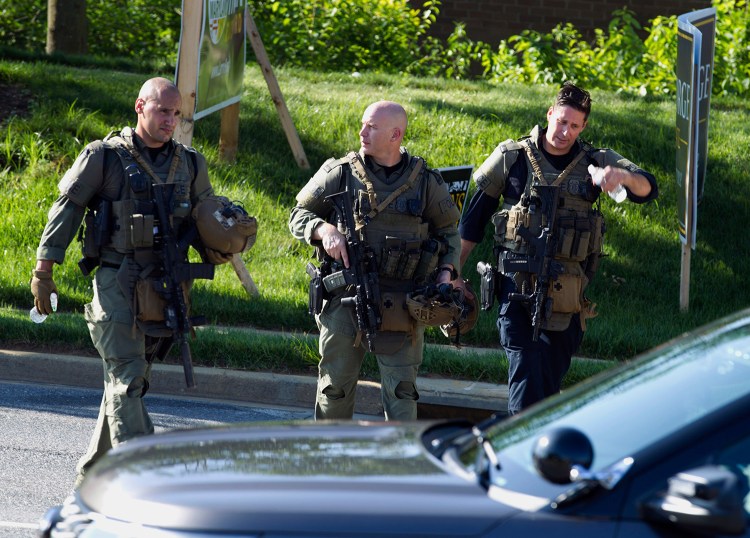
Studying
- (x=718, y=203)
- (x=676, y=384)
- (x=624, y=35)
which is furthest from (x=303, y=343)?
(x=624, y=35)

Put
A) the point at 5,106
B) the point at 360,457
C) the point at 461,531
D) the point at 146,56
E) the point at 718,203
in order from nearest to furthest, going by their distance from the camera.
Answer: the point at 461,531, the point at 360,457, the point at 718,203, the point at 5,106, the point at 146,56

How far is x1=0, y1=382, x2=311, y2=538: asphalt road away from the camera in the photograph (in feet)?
19.2

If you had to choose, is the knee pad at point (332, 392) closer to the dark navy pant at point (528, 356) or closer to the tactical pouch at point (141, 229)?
the dark navy pant at point (528, 356)

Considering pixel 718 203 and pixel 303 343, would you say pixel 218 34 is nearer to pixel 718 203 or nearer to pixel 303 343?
pixel 303 343

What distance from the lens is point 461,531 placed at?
2.70m

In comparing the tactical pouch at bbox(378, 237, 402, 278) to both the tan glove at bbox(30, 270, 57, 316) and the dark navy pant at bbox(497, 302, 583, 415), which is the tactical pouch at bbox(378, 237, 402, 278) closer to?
the dark navy pant at bbox(497, 302, 583, 415)

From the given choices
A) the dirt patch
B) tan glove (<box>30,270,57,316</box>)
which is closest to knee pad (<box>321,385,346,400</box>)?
tan glove (<box>30,270,57,316</box>)

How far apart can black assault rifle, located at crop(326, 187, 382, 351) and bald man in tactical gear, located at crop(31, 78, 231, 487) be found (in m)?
0.78

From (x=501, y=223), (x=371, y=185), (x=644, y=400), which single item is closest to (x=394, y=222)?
(x=371, y=185)

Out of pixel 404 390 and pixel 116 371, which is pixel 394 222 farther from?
pixel 116 371

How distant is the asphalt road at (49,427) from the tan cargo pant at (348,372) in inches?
55.3

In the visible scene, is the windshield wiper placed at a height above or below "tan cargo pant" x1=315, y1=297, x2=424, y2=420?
above

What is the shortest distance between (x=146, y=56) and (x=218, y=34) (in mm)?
8971

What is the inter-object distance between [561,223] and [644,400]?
3296 mm
